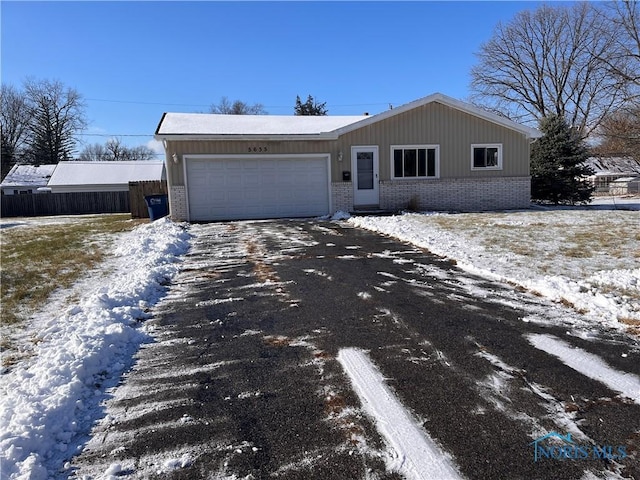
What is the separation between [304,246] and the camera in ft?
29.2

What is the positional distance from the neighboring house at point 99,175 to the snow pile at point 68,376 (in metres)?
29.7

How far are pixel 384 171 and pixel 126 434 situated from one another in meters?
13.9

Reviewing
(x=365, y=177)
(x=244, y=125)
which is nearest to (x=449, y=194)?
(x=365, y=177)

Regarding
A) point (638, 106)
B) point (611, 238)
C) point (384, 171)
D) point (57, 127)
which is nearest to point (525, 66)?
point (638, 106)

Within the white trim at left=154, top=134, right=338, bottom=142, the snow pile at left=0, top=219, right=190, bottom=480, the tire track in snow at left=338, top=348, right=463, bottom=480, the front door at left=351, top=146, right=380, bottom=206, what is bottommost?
the tire track in snow at left=338, top=348, right=463, bottom=480

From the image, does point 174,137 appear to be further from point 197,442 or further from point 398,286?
point 197,442

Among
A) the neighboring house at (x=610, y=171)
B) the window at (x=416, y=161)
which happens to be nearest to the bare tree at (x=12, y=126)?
the window at (x=416, y=161)

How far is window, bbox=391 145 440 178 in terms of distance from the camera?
613 inches

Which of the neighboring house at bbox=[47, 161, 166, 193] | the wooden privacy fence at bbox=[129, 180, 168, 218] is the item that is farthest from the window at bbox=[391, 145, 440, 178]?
the neighboring house at bbox=[47, 161, 166, 193]

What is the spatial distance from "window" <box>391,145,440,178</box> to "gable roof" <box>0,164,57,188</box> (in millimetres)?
35897

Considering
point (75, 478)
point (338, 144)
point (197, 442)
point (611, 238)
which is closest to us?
point (75, 478)

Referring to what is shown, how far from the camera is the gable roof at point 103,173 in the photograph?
1278 inches

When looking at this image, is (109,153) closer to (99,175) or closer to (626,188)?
(99,175)

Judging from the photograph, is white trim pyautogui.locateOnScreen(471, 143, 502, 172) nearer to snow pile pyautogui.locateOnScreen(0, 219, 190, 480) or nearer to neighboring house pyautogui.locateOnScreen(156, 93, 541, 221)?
neighboring house pyautogui.locateOnScreen(156, 93, 541, 221)
